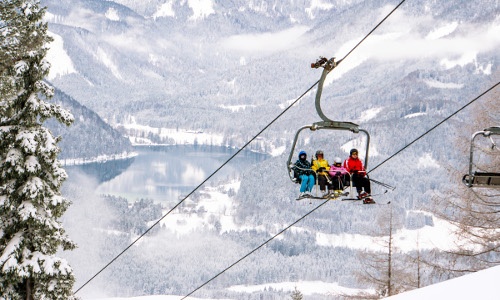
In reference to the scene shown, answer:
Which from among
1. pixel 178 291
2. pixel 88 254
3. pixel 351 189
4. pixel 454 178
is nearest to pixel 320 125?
pixel 351 189

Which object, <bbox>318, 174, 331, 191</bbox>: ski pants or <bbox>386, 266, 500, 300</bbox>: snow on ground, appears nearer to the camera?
<bbox>386, 266, 500, 300</bbox>: snow on ground

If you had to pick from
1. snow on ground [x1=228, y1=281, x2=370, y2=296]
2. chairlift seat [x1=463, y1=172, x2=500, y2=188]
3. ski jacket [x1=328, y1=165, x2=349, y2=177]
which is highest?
chairlift seat [x1=463, y1=172, x2=500, y2=188]

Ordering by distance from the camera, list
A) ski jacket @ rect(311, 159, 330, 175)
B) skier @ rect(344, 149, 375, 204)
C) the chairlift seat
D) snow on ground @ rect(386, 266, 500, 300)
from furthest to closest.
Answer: ski jacket @ rect(311, 159, 330, 175) → skier @ rect(344, 149, 375, 204) → snow on ground @ rect(386, 266, 500, 300) → the chairlift seat

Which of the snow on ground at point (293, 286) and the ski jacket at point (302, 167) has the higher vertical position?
the ski jacket at point (302, 167)

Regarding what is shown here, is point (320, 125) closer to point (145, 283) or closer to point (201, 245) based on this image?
point (145, 283)

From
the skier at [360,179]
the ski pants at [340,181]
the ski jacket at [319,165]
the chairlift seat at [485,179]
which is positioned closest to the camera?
the chairlift seat at [485,179]

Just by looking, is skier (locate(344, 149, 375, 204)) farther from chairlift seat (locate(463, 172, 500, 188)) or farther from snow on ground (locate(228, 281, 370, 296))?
snow on ground (locate(228, 281, 370, 296))

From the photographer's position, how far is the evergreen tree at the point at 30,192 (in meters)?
14.0

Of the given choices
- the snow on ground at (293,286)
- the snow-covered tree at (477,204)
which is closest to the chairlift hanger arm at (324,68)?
the snow-covered tree at (477,204)

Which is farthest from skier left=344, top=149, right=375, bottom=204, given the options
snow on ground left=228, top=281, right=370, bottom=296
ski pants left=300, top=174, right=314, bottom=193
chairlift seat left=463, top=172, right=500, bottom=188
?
snow on ground left=228, top=281, right=370, bottom=296

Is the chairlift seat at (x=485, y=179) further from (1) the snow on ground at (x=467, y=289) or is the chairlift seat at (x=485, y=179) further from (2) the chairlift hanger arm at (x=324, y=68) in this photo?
(2) the chairlift hanger arm at (x=324, y=68)

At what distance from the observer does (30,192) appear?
1395 centimetres

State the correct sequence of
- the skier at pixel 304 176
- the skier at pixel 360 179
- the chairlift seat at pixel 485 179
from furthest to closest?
the skier at pixel 304 176 < the skier at pixel 360 179 < the chairlift seat at pixel 485 179

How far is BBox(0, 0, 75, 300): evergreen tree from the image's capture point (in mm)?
14016
